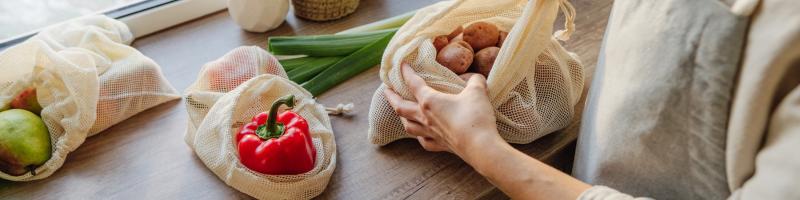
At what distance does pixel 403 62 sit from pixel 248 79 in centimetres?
33

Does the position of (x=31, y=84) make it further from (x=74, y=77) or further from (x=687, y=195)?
(x=687, y=195)

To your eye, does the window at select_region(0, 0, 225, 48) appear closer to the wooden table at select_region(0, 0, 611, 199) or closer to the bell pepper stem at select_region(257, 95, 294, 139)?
the wooden table at select_region(0, 0, 611, 199)

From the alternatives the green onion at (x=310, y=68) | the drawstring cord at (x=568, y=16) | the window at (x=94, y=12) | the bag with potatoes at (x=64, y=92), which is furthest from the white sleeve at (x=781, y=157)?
the window at (x=94, y=12)

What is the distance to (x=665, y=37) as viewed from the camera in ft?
2.15

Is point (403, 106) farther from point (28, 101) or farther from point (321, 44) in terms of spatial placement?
point (28, 101)

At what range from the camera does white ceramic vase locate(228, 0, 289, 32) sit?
1339mm

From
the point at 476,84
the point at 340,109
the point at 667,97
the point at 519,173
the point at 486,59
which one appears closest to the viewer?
the point at 667,97

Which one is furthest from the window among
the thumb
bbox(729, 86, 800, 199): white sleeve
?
bbox(729, 86, 800, 199): white sleeve

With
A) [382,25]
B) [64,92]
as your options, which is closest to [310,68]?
[382,25]

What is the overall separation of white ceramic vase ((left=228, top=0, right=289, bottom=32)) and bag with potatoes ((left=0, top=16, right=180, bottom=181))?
26 cm

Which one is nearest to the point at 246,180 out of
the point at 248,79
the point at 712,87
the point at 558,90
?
the point at 248,79

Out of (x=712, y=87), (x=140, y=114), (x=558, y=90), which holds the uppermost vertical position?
(x=712, y=87)

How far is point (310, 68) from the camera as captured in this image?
1222 mm

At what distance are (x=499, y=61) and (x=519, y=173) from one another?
0.20 metres
